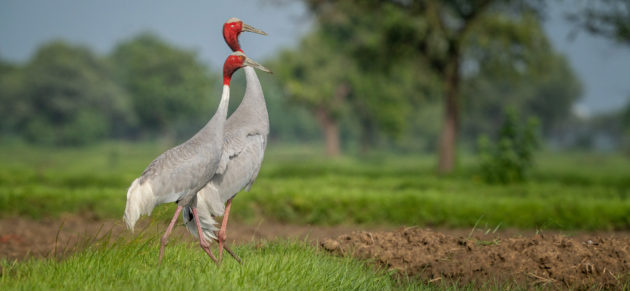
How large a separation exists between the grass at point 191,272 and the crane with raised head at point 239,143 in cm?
45

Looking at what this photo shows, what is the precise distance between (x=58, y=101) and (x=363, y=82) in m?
30.6

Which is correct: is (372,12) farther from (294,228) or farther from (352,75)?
(352,75)

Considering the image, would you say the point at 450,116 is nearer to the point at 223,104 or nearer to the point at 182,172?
the point at 223,104

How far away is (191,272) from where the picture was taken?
460cm

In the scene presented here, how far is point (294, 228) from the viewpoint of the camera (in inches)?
364

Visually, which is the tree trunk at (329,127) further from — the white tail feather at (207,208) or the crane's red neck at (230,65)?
the crane's red neck at (230,65)

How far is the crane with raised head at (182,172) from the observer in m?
4.13

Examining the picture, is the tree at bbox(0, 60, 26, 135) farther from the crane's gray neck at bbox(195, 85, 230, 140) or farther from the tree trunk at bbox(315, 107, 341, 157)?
the crane's gray neck at bbox(195, 85, 230, 140)

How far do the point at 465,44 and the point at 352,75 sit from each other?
1636cm

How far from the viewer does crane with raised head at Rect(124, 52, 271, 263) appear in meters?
4.13

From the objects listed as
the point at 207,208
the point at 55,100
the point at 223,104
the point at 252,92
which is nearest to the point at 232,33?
the point at 252,92

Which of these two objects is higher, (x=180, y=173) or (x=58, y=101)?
(x=58, y=101)

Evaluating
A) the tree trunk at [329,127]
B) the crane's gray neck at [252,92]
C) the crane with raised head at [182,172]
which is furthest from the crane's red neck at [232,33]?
the tree trunk at [329,127]

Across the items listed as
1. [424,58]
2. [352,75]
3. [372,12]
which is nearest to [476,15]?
[424,58]
